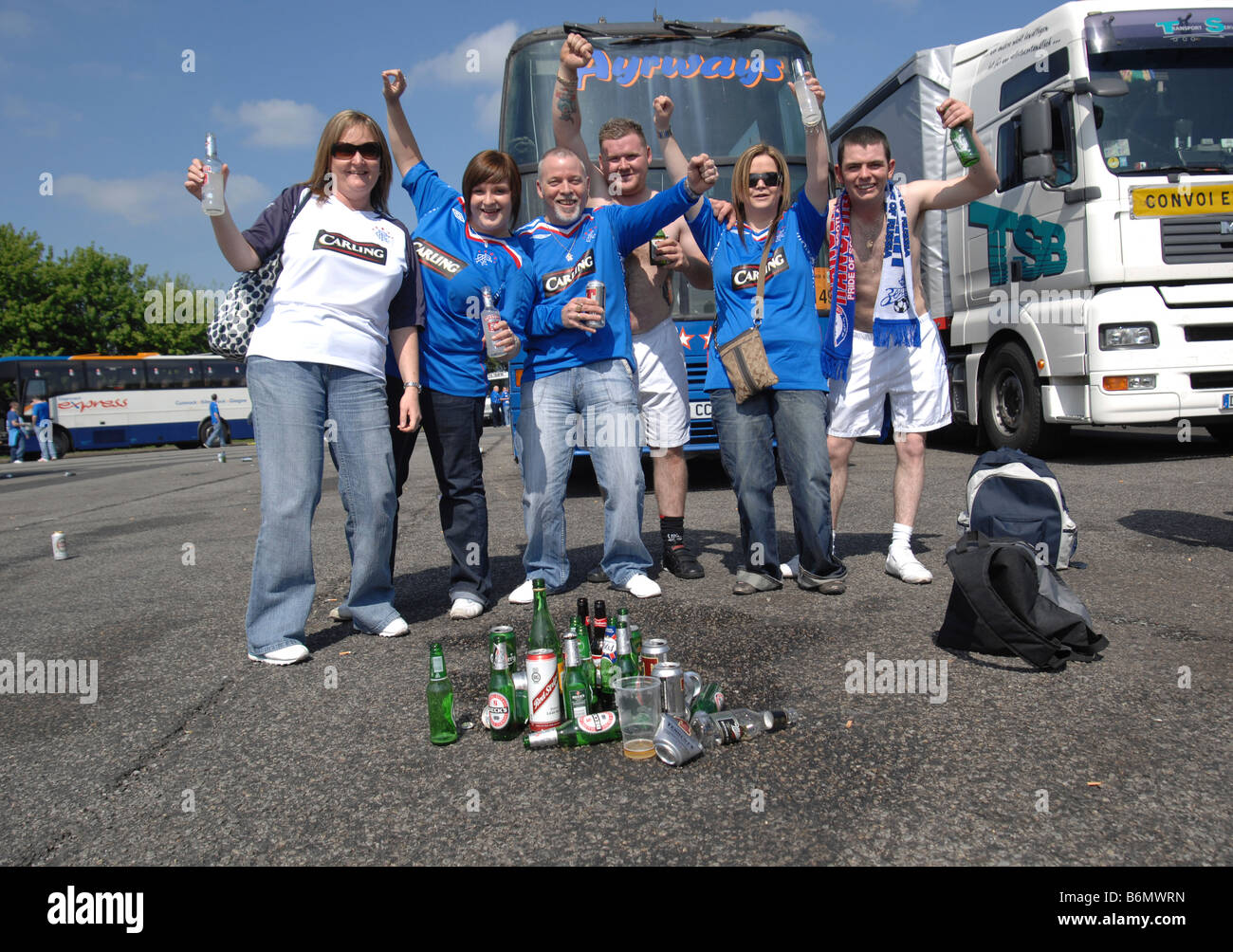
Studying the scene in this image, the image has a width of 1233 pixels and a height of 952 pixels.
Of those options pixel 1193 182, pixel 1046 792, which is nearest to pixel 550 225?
pixel 1046 792

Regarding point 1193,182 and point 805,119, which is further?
point 1193,182

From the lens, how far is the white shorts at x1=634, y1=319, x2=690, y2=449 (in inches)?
199

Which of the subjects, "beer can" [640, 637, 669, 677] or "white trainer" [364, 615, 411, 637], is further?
"white trainer" [364, 615, 411, 637]

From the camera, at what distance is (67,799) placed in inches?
100

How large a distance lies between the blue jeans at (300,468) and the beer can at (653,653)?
1.59 metres

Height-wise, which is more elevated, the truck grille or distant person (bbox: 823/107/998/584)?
the truck grille

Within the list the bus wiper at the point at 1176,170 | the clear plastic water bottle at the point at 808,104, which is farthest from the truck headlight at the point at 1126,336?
the clear plastic water bottle at the point at 808,104

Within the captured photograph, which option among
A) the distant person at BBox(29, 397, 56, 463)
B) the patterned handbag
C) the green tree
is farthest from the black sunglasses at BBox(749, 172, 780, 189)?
the green tree

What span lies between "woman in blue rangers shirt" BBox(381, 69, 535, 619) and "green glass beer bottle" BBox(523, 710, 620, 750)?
62.7 inches

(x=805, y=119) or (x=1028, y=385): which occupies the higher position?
(x=805, y=119)

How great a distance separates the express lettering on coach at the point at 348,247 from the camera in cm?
374

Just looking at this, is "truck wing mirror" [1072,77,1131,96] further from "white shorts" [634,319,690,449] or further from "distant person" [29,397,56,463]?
"distant person" [29,397,56,463]
